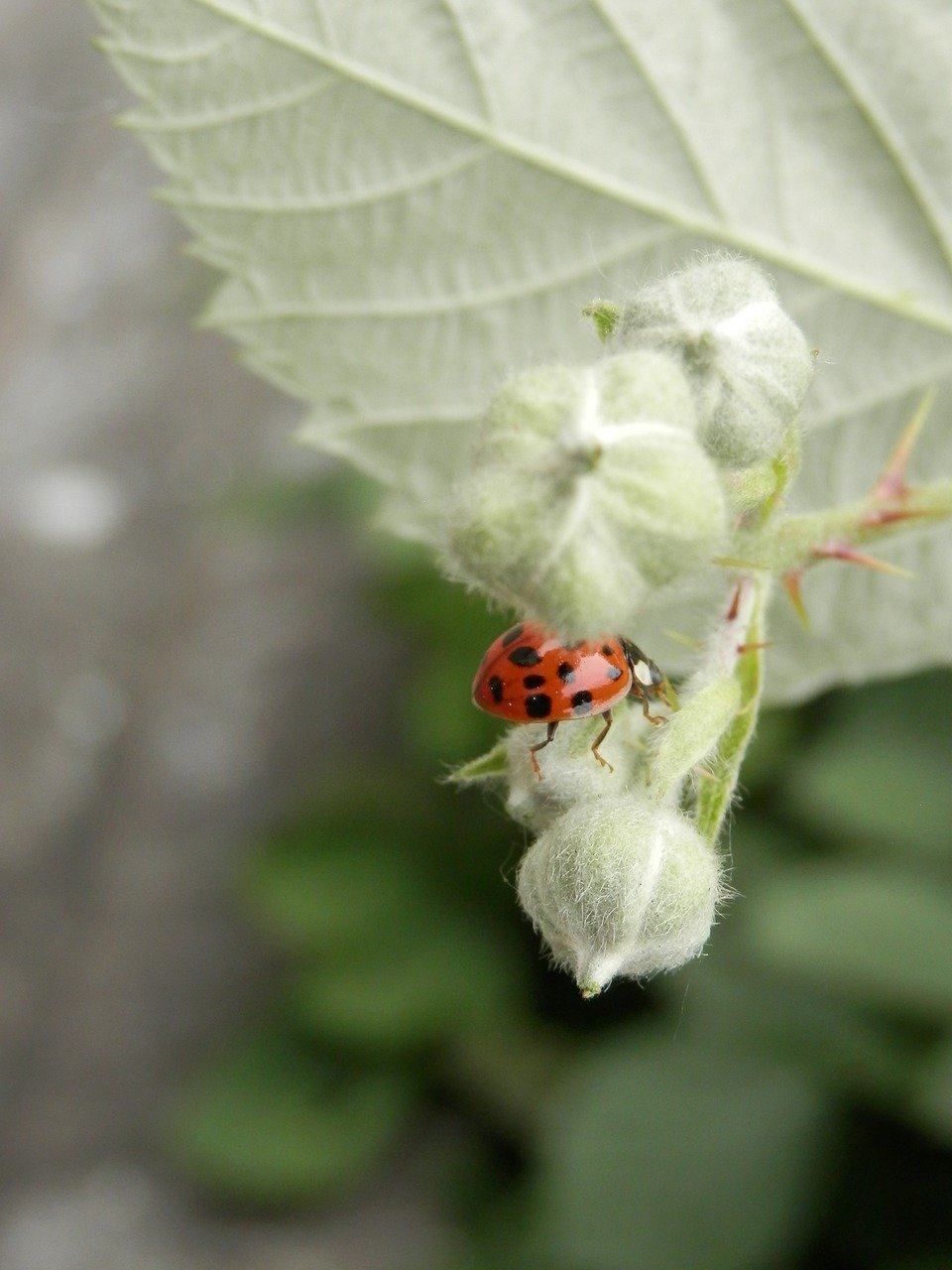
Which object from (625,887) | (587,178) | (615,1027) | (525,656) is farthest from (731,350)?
(615,1027)

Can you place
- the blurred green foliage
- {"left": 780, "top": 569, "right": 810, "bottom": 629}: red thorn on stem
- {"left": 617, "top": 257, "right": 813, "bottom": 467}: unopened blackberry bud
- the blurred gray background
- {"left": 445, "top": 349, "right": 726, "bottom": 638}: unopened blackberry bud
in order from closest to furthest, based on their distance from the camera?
1. {"left": 445, "top": 349, "right": 726, "bottom": 638}: unopened blackberry bud
2. {"left": 617, "top": 257, "right": 813, "bottom": 467}: unopened blackberry bud
3. {"left": 780, "top": 569, "right": 810, "bottom": 629}: red thorn on stem
4. the blurred green foliage
5. the blurred gray background

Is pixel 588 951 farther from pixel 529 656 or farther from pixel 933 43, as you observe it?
pixel 933 43

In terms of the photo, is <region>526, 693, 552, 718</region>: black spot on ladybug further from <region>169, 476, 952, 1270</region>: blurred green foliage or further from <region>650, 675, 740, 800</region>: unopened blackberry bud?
<region>169, 476, 952, 1270</region>: blurred green foliage

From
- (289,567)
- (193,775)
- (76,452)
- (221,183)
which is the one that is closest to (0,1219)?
(193,775)

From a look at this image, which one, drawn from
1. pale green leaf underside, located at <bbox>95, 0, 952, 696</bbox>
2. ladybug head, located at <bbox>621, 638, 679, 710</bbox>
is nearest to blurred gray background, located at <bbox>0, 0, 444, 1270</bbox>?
pale green leaf underside, located at <bbox>95, 0, 952, 696</bbox>

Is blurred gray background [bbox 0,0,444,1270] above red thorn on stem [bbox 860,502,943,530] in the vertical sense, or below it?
below

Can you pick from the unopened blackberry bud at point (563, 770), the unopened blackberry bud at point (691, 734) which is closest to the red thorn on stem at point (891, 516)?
the unopened blackberry bud at point (691, 734)

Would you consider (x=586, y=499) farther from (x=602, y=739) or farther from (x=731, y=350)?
(x=602, y=739)
